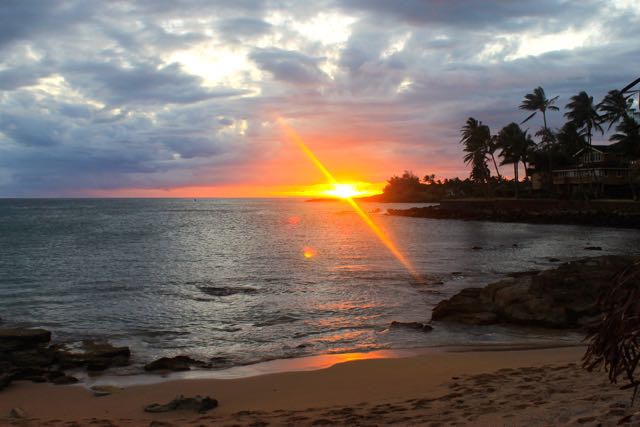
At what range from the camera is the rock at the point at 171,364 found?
10.9 m

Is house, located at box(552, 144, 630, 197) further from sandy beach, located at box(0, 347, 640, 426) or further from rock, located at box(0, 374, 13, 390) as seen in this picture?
rock, located at box(0, 374, 13, 390)

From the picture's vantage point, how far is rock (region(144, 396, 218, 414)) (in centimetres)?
809

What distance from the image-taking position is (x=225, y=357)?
11875mm

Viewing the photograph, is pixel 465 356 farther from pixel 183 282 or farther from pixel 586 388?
pixel 183 282

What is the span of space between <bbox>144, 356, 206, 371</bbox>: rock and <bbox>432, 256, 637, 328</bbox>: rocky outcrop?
7507mm

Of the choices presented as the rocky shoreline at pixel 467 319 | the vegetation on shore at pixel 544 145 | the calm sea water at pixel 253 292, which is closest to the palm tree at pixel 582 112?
the vegetation on shore at pixel 544 145

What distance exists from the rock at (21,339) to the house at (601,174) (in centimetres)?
7125

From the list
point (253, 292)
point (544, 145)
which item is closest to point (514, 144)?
point (544, 145)

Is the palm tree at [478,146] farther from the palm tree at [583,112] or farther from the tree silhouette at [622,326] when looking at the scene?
the tree silhouette at [622,326]

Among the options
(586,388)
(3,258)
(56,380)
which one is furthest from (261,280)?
(3,258)

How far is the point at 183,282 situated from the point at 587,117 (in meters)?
66.5

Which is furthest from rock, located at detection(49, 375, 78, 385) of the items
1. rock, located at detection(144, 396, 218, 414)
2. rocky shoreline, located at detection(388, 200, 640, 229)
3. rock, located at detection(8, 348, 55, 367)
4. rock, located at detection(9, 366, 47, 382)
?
rocky shoreline, located at detection(388, 200, 640, 229)

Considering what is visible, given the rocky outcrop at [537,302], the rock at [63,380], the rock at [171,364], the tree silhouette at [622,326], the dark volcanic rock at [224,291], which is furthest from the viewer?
the dark volcanic rock at [224,291]

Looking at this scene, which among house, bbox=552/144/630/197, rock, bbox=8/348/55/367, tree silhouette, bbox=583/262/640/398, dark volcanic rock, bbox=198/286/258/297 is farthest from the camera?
house, bbox=552/144/630/197
